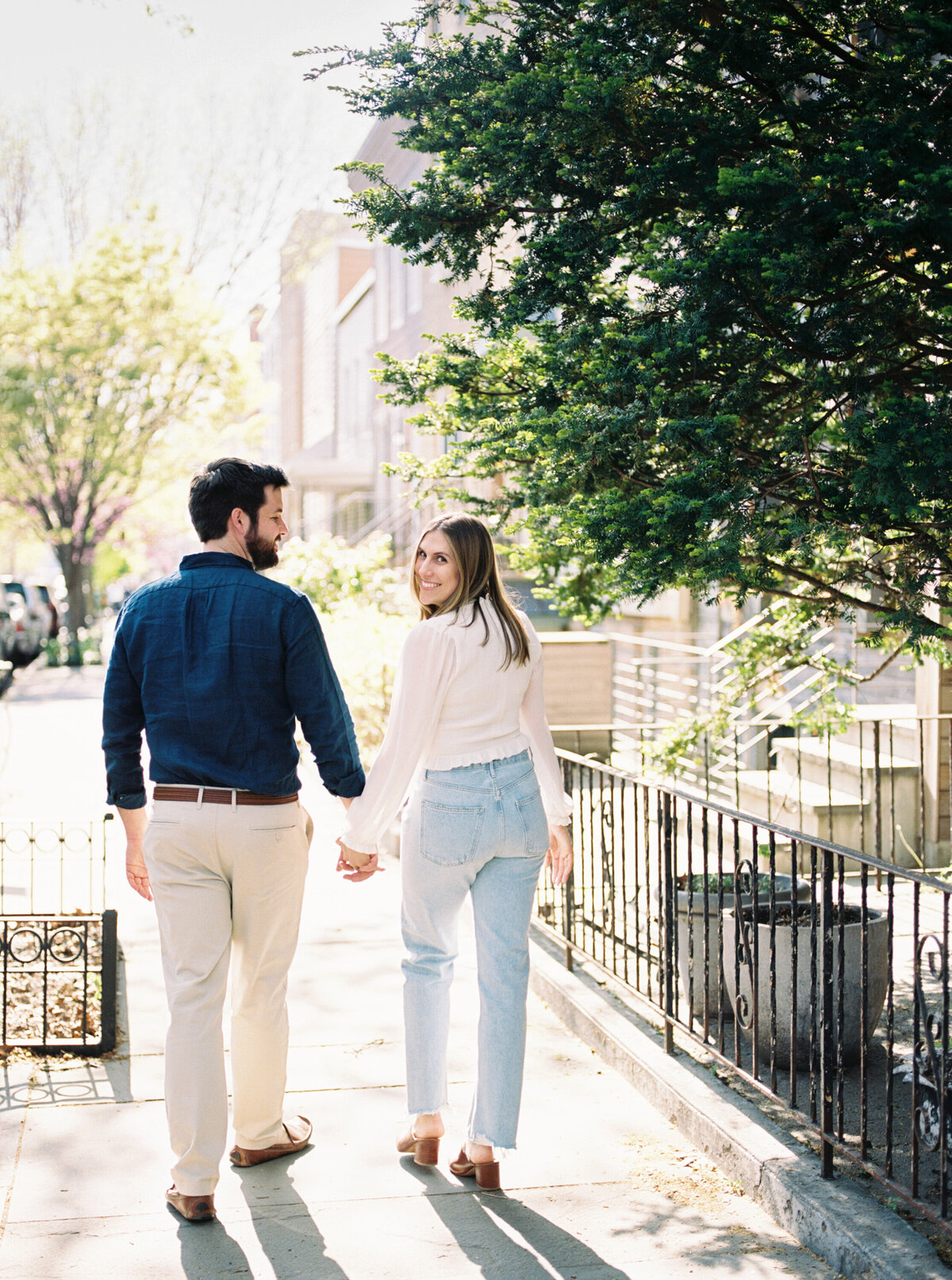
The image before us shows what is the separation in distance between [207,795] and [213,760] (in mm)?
97

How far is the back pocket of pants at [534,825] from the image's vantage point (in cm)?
362

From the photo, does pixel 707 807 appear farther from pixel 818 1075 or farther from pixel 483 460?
pixel 483 460

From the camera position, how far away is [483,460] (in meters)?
5.25

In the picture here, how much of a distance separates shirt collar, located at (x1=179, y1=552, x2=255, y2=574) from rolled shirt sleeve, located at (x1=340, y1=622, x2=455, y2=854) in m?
0.54

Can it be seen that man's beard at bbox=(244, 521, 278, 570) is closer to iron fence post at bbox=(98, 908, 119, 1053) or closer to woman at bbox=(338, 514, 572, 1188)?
woman at bbox=(338, 514, 572, 1188)

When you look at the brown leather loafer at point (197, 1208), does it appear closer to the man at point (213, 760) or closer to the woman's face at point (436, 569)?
the man at point (213, 760)

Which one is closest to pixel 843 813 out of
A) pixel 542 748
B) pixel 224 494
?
pixel 542 748

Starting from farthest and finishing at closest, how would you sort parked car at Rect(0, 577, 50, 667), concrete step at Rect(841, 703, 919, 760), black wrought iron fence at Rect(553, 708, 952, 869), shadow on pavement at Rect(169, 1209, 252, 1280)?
parked car at Rect(0, 577, 50, 667)
concrete step at Rect(841, 703, 919, 760)
black wrought iron fence at Rect(553, 708, 952, 869)
shadow on pavement at Rect(169, 1209, 252, 1280)

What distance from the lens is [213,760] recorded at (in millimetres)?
3465

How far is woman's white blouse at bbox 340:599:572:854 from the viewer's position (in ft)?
11.8

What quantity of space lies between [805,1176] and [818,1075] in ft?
0.92

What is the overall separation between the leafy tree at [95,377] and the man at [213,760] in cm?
2380

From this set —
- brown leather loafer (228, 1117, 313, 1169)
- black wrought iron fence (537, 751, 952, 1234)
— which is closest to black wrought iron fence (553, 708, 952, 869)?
black wrought iron fence (537, 751, 952, 1234)

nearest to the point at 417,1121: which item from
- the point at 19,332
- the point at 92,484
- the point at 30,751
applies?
the point at 30,751
